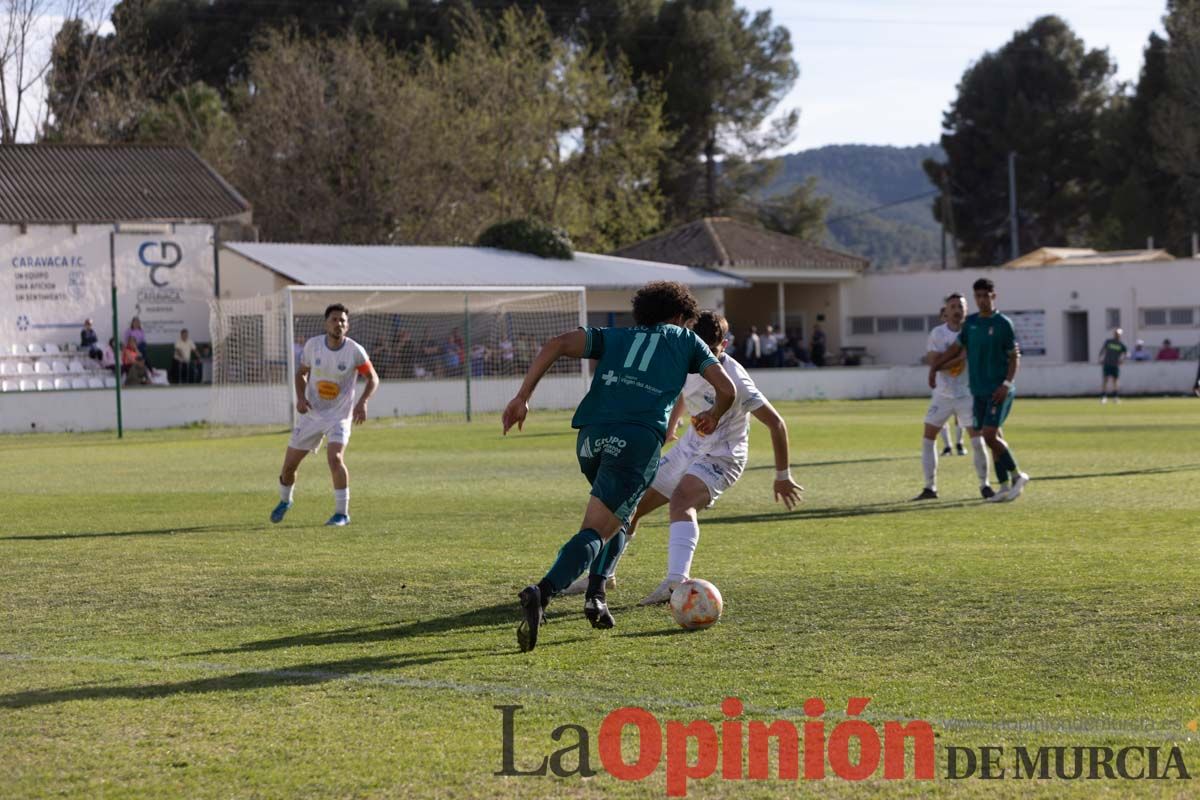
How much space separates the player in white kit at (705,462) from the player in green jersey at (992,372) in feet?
18.8

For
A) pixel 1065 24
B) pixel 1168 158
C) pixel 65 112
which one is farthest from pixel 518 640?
pixel 1065 24

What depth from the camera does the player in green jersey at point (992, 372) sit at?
14273 mm

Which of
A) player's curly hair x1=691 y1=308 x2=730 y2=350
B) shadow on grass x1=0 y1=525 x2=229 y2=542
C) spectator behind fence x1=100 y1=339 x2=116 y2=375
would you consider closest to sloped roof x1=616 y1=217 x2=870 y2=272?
spectator behind fence x1=100 y1=339 x2=116 y2=375

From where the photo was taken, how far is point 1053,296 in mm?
49562

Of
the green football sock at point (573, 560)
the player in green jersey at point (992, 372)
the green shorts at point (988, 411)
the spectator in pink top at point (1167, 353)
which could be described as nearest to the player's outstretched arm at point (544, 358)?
the green football sock at point (573, 560)

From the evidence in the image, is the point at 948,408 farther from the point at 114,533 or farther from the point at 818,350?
the point at 818,350

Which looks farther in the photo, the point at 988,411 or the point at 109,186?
the point at 109,186

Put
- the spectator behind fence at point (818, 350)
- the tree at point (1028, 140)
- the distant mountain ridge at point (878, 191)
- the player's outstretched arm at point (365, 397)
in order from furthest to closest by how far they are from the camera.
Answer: the distant mountain ridge at point (878, 191), the tree at point (1028, 140), the spectator behind fence at point (818, 350), the player's outstretched arm at point (365, 397)

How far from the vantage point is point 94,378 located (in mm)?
33031

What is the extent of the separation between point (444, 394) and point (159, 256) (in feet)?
33.0

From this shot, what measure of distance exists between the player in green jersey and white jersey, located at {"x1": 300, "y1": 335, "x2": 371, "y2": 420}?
5720mm

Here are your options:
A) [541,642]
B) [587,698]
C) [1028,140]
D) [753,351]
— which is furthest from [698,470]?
[1028,140]

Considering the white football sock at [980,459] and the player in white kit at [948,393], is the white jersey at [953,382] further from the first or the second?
the white football sock at [980,459]

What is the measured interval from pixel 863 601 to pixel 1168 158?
210 ft
